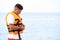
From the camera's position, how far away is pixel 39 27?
5426 millimetres

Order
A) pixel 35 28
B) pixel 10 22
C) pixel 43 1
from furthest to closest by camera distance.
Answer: pixel 35 28 → pixel 43 1 → pixel 10 22

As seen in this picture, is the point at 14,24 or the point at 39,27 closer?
the point at 14,24

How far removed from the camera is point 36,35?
4930mm

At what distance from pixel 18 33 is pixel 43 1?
2.11 m

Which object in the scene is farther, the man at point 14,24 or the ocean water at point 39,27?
the ocean water at point 39,27

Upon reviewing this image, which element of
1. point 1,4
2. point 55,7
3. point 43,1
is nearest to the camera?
point 1,4

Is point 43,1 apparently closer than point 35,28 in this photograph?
Yes

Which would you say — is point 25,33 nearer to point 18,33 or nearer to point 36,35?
point 36,35

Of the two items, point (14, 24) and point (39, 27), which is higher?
point (14, 24)

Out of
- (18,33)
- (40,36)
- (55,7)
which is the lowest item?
(40,36)

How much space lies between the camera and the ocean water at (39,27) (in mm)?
4758

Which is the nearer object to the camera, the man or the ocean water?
the man

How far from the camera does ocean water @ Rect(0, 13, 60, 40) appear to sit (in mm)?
4758

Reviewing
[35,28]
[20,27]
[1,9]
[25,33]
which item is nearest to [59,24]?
[35,28]
